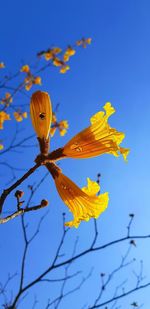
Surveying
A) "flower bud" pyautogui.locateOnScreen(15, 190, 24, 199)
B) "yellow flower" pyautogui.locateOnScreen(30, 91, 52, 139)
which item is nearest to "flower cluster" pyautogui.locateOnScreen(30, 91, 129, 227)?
"yellow flower" pyautogui.locateOnScreen(30, 91, 52, 139)

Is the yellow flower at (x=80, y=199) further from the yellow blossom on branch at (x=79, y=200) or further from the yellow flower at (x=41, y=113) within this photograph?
the yellow flower at (x=41, y=113)

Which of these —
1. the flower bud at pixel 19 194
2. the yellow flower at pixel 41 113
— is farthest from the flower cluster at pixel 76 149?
the flower bud at pixel 19 194

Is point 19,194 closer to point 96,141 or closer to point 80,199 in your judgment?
point 80,199

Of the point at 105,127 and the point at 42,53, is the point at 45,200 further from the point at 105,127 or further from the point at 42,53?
the point at 42,53

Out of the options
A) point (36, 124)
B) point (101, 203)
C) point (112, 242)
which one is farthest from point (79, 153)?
point (112, 242)

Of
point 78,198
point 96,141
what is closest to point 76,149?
point 96,141
